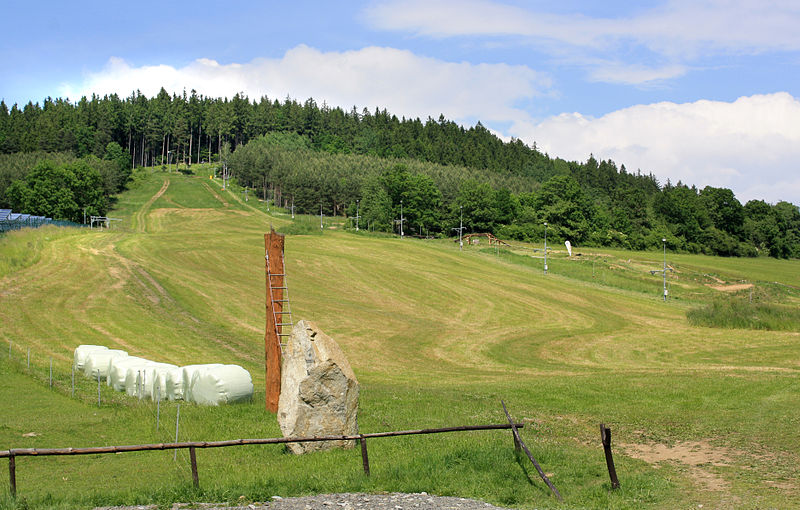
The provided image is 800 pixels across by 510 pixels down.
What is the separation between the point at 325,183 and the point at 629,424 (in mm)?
167518

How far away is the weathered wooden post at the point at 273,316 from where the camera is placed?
2352 cm

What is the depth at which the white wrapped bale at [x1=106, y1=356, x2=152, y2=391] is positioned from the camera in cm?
3023

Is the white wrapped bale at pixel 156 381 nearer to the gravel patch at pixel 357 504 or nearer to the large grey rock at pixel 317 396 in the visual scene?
the large grey rock at pixel 317 396

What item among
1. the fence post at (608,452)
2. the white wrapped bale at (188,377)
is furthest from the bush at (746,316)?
the fence post at (608,452)

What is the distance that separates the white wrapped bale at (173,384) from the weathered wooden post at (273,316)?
4.77m

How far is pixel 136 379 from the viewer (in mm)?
29297

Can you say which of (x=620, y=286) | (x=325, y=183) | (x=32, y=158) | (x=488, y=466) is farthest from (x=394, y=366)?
(x=32, y=158)

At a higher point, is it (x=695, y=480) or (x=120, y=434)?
(x=695, y=480)

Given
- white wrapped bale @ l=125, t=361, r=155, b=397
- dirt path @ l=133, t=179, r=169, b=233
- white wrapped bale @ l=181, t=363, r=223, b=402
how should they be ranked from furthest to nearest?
dirt path @ l=133, t=179, r=169, b=233 → white wrapped bale @ l=125, t=361, r=155, b=397 → white wrapped bale @ l=181, t=363, r=223, b=402

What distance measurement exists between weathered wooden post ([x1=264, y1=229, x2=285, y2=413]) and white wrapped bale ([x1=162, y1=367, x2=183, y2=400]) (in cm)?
477

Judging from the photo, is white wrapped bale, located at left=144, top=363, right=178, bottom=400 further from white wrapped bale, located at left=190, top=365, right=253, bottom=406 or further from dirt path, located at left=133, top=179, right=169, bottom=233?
dirt path, located at left=133, top=179, right=169, bottom=233

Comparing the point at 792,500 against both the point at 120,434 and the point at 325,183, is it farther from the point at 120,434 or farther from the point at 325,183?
the point at 325,183

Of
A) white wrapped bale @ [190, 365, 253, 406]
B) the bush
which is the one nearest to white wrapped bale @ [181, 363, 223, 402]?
white wrapped bale @ [190, 365, 253, 406]

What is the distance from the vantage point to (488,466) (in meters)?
15.8
